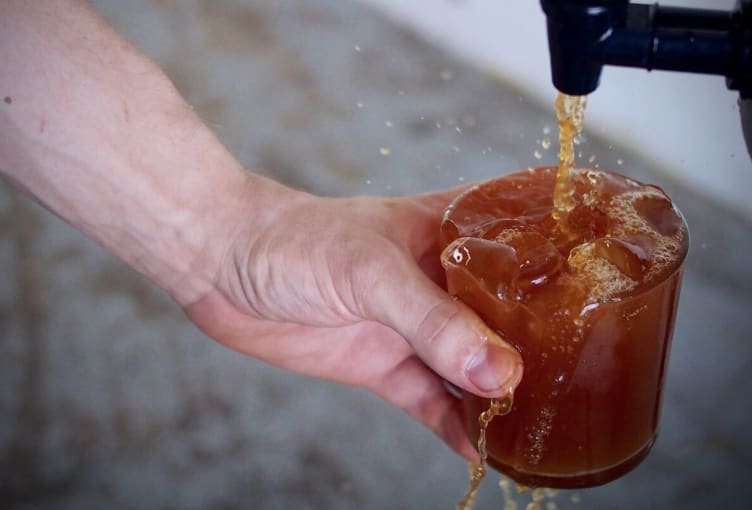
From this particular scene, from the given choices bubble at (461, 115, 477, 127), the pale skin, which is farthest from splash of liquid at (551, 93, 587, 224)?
bubble at (461, 115, 477, 127)

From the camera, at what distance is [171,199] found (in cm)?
73

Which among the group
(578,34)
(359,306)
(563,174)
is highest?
(578,34)

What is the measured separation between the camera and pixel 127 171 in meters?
0.72

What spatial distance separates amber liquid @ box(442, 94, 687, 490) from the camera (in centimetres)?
56

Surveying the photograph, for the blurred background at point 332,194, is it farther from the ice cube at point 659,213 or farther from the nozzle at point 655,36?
the nozzle at point 655,36

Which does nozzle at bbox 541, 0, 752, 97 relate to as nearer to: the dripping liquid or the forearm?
the dripping liquid

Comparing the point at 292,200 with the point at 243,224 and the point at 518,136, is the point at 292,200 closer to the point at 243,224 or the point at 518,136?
the point at 243,224

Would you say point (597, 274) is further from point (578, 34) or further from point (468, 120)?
point (468, 120)

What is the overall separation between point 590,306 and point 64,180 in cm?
39

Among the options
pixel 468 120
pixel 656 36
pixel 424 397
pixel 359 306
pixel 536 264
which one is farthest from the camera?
pixel 468 120

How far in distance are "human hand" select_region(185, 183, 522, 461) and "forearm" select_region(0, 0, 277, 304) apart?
4 cm

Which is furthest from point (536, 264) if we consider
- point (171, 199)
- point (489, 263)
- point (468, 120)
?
point (468, 120)

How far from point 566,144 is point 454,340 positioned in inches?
5.1

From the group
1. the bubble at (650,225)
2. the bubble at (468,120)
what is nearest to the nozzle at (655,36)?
the bubble at (650,225)
